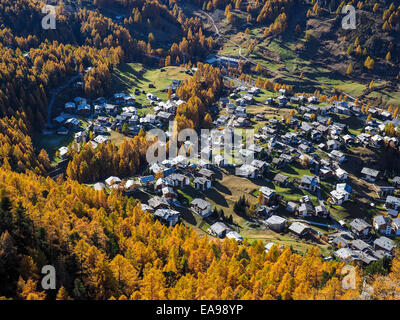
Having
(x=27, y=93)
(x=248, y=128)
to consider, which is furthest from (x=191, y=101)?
(x=27, y=93)

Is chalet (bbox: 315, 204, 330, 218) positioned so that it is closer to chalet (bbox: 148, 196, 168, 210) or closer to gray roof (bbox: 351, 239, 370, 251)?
gray roof (bbox: 351, 239, 370, 251)

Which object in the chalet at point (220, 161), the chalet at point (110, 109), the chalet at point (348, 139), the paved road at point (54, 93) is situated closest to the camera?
the chalet at point (220, 161)

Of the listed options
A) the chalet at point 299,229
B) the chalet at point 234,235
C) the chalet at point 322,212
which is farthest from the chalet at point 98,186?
the chalet at point 322,212

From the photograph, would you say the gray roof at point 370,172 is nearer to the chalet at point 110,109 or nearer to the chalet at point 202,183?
the chalet at point 202,183

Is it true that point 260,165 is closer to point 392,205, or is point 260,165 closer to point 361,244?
point 361,244
